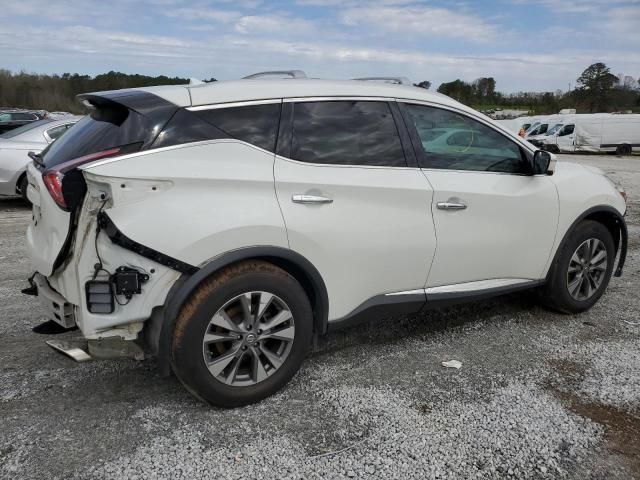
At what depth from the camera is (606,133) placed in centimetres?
3009

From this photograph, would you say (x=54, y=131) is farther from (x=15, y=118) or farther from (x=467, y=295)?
(x=15, y=118)

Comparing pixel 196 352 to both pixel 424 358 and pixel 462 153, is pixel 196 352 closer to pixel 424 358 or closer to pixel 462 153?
pixel 424 358

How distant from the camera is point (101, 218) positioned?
2752 millimetres

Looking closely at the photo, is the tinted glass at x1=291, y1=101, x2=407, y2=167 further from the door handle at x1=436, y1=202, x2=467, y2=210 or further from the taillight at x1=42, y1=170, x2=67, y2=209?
the taillight at x1=42, y1=170, x2=67, y2=209

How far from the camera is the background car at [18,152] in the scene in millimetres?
8961

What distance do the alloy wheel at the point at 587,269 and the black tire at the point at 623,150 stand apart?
1153 inches

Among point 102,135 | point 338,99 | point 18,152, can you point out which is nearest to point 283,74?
point 338,99

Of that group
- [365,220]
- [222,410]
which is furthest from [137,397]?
[365,220]

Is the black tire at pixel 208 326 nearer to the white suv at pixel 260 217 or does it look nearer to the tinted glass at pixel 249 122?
the white suv at pixel 260 217

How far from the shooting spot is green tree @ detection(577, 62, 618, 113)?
5516 cm

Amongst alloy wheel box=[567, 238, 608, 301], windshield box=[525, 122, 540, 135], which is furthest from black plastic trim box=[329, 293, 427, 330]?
windshield box=[525, 122, 540, 135]

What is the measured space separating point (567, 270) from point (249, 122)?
9.43ft

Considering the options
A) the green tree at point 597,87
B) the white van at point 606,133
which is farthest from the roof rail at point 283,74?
the green tree at point 597,87

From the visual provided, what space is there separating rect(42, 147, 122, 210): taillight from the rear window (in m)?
0.05
